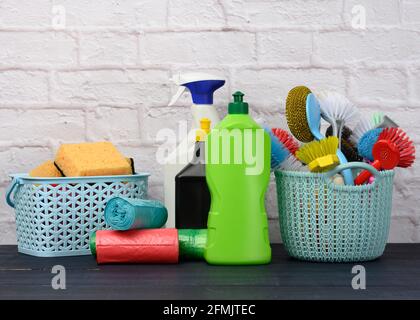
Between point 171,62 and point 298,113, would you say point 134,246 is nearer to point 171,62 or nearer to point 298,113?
point 298,113

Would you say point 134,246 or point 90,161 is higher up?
point 90,161

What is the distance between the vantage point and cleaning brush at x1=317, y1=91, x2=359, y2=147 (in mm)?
1288

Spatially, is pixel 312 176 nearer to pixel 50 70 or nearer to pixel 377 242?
pixel 377 242

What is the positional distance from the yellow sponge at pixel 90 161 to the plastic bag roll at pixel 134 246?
0.14 m

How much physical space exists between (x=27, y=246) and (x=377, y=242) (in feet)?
2.18

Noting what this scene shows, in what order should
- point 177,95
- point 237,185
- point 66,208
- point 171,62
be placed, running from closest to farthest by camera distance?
point 237,185 → point 66,208 → point 177,95 → point 171,62

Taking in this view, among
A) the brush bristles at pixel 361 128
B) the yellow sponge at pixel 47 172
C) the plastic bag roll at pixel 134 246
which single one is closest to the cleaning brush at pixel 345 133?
the brush bristles at pixel 361 128

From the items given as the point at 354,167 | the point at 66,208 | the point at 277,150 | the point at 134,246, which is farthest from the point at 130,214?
the point at 354,167

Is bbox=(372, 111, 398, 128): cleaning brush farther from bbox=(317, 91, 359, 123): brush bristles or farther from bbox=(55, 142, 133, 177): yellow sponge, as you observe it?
bbox=(55, 142, 133, 177): yellow sponge

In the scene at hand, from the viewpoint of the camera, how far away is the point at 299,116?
4.17ft

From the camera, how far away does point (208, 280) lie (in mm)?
1104

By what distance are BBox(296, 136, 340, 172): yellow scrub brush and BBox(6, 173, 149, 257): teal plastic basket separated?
0.34 m

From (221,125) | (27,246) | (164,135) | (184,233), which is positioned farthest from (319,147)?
(27,246)

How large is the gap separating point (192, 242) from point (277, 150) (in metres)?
0.23
